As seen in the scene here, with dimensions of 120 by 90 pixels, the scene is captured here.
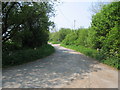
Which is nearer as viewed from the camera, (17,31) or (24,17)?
(24,17)

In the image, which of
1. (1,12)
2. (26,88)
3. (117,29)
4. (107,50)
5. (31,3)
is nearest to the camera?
(26,88)

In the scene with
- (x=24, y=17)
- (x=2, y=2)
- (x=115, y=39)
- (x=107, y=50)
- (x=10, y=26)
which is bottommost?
(x=107, y=50)

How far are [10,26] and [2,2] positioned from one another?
2.02 metres

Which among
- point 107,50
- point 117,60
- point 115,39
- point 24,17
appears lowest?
point 117,60

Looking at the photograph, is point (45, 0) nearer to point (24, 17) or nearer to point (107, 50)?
point (24, 17)

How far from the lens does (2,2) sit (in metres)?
6.05

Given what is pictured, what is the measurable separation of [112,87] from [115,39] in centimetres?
361

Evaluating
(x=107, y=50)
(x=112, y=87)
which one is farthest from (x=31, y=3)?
(x=112, y=87)

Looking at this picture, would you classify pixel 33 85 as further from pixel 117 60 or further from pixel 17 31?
pixel 17 31

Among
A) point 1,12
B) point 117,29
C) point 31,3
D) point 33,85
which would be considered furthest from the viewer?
point 31,3

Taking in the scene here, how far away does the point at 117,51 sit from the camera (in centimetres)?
586

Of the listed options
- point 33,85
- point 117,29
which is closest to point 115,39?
point 117,29

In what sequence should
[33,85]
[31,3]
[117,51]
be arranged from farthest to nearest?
[31,3] < [117,51] < [33,85]

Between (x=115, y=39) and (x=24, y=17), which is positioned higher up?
(x=24, y=17)
